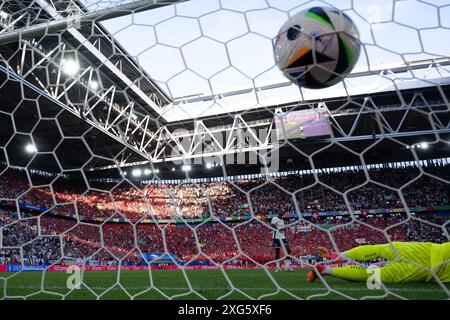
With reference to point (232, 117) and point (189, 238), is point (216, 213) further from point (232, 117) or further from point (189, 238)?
point (232, 117)

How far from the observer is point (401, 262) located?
3.06 m

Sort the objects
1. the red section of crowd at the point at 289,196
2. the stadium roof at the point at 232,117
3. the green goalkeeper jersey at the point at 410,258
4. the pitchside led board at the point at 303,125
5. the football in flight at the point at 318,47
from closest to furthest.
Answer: the football in flight at the point at 318,47
the green goalkeeper jersey at the point at 410,258
the stadium roof at the point at 232,117
the pitchside led board at the point at 303,125
the red section of crowd at the point at 289,196

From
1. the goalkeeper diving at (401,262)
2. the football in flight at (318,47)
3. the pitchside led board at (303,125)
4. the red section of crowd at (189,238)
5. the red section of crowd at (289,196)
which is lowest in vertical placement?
the goalkeeper diving at (401,262)

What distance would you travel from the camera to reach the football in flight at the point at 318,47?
2.21 meters

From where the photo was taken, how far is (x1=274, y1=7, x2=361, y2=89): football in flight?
221 cm

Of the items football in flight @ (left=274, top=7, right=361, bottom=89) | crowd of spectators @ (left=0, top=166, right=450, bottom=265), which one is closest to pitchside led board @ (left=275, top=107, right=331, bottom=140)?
crowd of spectators @ (left=0, top=166, right=450, bottom=265)

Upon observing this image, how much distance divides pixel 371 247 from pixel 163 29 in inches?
115

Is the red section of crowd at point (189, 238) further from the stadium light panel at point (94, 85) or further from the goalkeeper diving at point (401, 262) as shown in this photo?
the goalkeeper diving at point (401, 262)

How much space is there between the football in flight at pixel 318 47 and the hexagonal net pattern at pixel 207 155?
0.23 meters

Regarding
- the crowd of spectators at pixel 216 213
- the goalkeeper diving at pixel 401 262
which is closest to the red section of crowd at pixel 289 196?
the crowd of spectators at pixel 216 213

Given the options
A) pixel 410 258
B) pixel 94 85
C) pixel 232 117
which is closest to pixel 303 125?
pixel 232 117
